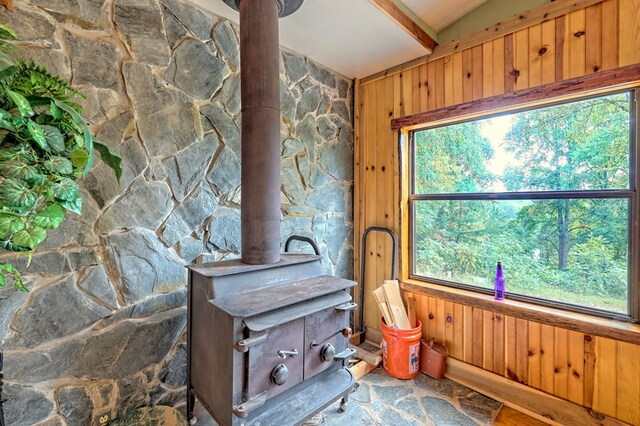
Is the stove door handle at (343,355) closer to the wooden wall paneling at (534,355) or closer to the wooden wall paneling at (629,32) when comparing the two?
the wooden wall paneling at (534,355)

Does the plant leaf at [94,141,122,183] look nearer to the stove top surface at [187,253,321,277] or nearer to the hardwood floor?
the stove top surface at [187,253,321,277]

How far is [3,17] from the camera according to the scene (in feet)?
4.22

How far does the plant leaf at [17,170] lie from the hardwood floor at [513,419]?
2.56 meters

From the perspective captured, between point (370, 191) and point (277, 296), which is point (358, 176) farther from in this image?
point (277, 296)

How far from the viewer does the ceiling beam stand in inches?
77.0

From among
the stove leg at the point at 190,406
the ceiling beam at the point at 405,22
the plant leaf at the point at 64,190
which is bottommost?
the stove leg at the point at 190,406

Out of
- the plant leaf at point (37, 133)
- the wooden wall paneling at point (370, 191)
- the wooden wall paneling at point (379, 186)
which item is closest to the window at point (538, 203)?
the wooden wall paneling at point (379, 186)

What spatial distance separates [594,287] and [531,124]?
1.12m

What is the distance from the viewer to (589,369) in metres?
1.76

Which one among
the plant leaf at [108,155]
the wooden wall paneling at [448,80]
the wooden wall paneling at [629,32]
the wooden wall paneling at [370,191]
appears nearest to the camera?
the plant leaf at [108,155]

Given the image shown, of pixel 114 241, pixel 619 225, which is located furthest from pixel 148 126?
pixel 619 225

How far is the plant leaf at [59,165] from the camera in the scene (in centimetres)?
87

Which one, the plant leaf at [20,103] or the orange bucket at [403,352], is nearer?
the plant leaf at [20,103]

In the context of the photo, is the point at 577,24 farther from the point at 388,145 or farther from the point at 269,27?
the point at 269,27
